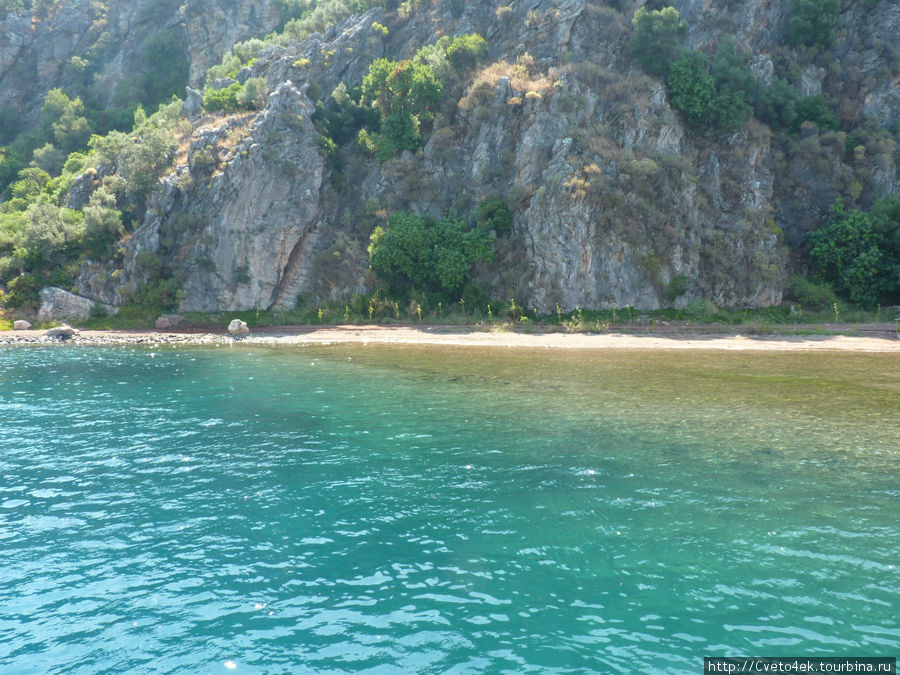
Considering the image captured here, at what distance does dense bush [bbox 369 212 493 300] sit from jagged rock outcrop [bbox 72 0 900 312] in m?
2.20

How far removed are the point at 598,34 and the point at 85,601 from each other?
59.4 m

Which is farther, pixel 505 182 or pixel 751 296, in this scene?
pixel 505 182

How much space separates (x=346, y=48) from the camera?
61.5m

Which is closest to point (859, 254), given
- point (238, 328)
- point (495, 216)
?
point (495, 216)

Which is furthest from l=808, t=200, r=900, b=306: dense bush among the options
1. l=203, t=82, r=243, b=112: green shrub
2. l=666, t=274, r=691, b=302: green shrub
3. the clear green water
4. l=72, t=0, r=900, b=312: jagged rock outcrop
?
l=203, t=82, r=243, b=112: green shrub

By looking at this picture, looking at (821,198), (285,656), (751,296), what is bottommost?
(285,656)

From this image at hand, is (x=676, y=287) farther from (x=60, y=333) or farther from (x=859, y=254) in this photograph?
(x=60, y=333)

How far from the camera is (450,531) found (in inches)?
408

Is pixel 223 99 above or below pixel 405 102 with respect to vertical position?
above

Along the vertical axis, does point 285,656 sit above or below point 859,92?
below

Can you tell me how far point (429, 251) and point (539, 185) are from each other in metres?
10.6

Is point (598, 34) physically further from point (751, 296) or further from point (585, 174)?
point (751, 296)

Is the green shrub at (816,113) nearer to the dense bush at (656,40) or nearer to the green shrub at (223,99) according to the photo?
the dense bush at (656,40)

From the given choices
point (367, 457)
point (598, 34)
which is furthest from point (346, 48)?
point (367, 457)
